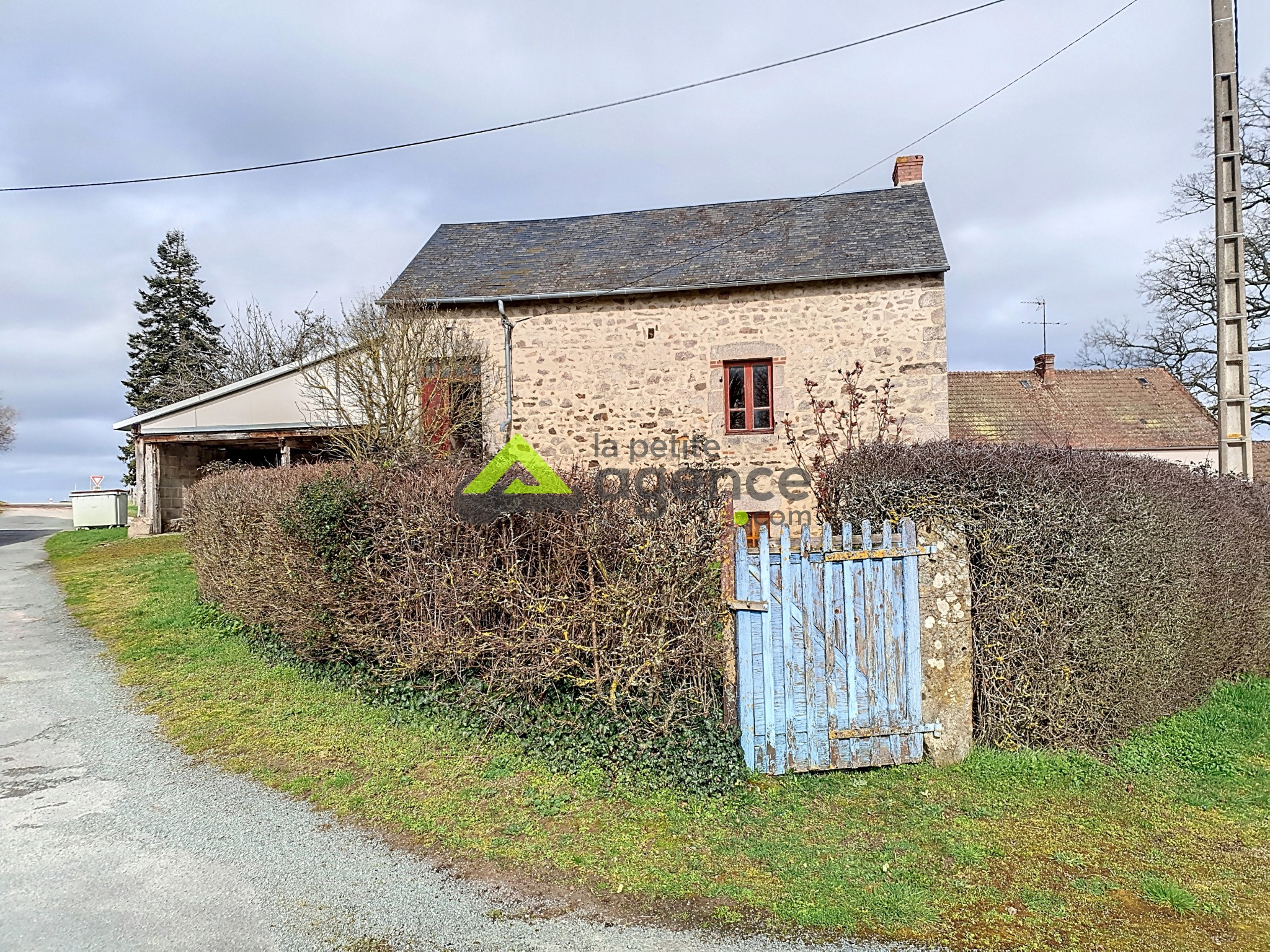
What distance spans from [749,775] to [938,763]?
1.30 m

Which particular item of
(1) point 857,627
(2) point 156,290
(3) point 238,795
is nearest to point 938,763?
(1) point 857,627

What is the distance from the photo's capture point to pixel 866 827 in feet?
13.8

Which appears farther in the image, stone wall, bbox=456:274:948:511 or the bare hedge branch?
stone wall, bbox=456:274:948:511

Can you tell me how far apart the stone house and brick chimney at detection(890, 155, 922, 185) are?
111 centimetres

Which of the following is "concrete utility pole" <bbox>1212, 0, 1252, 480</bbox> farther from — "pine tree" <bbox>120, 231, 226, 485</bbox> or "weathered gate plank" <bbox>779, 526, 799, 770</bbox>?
"pine tree" <bbox>120, 231, 226, 485</bbox>

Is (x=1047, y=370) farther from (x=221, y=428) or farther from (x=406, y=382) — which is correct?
(x=221, y=428)

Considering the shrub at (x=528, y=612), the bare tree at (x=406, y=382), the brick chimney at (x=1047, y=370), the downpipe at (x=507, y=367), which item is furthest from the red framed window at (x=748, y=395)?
the brick chimney at (x=1047, y=370)

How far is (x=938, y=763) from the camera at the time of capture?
193 inches

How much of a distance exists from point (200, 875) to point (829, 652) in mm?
3766

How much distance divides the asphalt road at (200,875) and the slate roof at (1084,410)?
1832 cm

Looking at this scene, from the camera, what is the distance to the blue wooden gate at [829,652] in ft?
15.6

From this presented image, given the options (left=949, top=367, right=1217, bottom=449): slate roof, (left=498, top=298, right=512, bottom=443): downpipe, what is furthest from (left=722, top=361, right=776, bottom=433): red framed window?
(left=949, top=367, right=1217, bottom=449): slate roof

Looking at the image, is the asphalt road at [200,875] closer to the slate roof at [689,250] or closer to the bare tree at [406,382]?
the bare tree at [406,382]

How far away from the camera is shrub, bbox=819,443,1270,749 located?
500 centimetres
